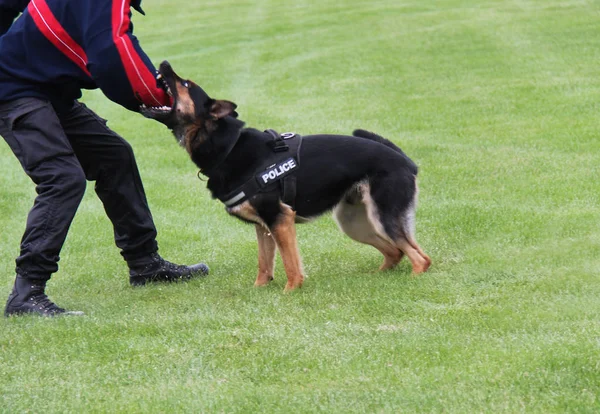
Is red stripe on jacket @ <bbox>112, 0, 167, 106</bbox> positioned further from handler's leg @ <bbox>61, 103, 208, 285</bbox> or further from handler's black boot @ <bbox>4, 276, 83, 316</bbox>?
handler's black boot @ <bbox>4, 276, 83, 316</bbox>

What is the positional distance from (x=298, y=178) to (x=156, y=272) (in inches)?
53.6

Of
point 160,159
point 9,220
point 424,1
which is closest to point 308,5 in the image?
point 424,1

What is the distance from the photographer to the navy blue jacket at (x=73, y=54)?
18.1 ft

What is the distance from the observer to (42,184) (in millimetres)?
6000

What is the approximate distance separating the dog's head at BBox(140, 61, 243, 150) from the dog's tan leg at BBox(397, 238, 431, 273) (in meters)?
1.41

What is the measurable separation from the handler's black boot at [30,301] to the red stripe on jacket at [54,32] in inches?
55.8

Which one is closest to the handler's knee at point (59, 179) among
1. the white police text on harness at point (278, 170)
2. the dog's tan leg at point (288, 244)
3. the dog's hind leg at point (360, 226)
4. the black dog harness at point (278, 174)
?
the black dog harness at point (278, 174)

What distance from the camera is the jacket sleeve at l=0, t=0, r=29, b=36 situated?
6.14 meters

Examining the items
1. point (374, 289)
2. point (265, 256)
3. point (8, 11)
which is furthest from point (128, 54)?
point (374, 289)

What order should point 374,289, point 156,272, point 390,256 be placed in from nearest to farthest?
point 374,289 → point 390,256 → point 156,272

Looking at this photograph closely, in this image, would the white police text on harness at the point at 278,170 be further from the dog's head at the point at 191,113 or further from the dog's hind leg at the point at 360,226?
the dog's hind leg at the point at 360,226

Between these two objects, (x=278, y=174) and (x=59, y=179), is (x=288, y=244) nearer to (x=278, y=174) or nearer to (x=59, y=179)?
(x=278, y=174)

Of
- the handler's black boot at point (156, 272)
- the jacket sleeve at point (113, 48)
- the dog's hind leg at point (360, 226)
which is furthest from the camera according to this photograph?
the handler's black boot at point (156, 272)

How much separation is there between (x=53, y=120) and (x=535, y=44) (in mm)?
12536
